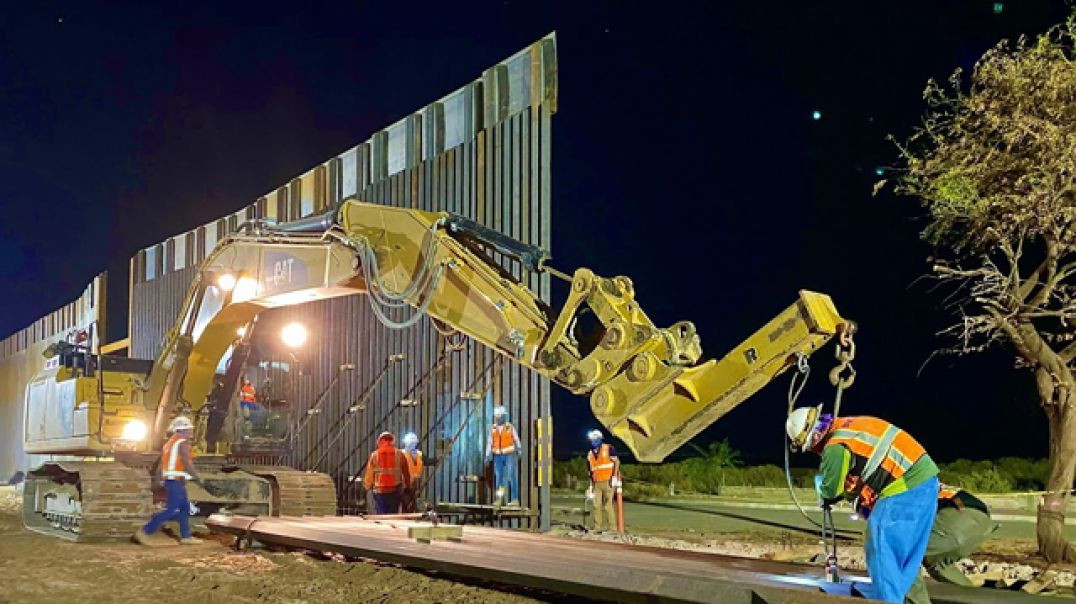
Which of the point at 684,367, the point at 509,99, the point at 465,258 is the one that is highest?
the point at 509,99

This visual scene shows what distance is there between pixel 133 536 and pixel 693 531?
27.3ft

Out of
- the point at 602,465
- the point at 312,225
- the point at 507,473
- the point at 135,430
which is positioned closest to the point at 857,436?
the point at 312,225

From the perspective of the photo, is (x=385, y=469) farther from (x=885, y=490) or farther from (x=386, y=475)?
(x=885, y=490)

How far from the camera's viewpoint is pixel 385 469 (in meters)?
15.7

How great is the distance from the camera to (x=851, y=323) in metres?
7.02

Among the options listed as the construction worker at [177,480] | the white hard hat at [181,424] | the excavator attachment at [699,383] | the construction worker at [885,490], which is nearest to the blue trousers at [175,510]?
the construction worker at [177,480]

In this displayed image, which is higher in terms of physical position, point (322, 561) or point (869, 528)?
point (869, 528)

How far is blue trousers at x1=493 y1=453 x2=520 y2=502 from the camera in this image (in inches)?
587

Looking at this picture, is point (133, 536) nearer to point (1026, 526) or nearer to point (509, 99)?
point (509, 99)

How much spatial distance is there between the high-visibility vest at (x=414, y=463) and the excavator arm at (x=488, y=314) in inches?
125

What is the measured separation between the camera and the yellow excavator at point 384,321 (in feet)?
24.9

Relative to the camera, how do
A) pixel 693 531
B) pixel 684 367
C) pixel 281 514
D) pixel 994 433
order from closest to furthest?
A: pixel 684 367 → pixel 281 514 → pixel 693 531 → pixel 994 433

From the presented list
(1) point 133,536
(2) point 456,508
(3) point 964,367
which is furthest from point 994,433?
(1) point 133,536

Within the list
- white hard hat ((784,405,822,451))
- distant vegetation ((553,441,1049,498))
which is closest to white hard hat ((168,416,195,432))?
white hard hat ((784,405,822,451))
